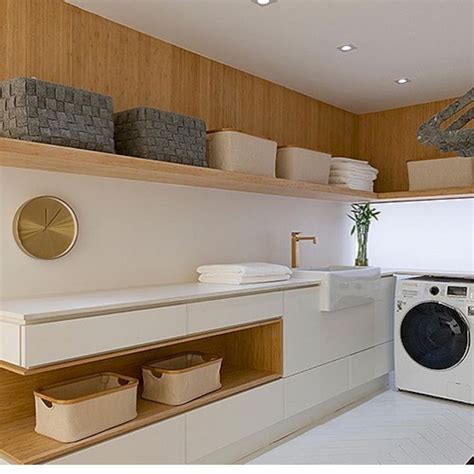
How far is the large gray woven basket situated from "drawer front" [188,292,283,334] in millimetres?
825

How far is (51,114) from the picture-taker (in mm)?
2090

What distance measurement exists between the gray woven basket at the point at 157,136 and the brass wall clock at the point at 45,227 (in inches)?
16.4

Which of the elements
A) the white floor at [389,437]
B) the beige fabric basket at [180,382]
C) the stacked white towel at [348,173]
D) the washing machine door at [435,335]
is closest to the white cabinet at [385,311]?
the washing machine door at [435,335]

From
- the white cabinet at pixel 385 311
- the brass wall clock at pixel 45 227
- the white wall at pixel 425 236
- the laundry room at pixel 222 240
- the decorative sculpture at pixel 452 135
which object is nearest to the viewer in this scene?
the decorative sculpture at pixel 452 135

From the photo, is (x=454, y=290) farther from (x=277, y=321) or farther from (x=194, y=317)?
(x=194, y=317)

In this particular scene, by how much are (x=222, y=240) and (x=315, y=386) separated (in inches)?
40.9

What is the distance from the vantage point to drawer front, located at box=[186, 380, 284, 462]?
7.79ft

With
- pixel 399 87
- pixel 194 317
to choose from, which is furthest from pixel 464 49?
pixel 194 317

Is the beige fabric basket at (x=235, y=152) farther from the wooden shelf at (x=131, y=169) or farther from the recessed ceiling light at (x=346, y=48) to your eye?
the recessed ceiling light at (x=346, y=48)

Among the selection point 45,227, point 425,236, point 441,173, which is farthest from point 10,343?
point 425,236

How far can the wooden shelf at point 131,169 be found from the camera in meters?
2.01

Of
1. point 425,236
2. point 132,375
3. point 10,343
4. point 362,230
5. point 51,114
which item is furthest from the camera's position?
point 425,236

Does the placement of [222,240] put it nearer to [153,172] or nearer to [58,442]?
[153,172]

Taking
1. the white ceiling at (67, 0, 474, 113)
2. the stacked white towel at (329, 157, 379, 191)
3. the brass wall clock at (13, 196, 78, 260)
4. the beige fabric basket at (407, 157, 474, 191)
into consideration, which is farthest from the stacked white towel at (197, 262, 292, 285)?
the beige fabric basket at (407, 157, 474, 191)
